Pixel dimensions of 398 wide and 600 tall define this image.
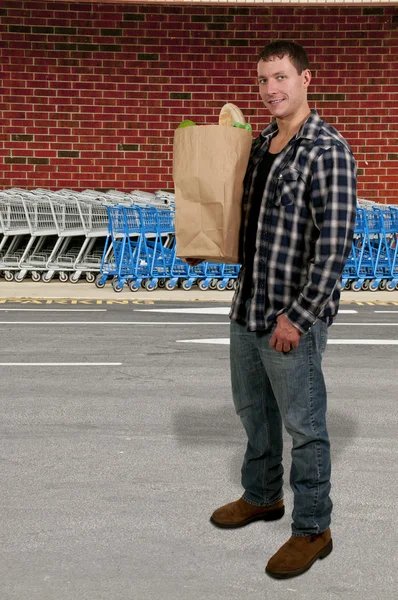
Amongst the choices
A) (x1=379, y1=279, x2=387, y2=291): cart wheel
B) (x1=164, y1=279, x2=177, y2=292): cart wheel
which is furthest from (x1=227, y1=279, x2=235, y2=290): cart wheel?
(x1=379, y1=279, x2=387, y2=291): cart wheel

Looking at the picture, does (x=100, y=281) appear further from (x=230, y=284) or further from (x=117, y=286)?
(x=230, y=284)

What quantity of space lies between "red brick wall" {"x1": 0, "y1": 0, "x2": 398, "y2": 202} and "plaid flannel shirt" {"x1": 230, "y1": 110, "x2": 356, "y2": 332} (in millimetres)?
14648

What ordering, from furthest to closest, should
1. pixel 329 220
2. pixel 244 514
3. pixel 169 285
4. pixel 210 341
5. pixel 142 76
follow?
pixel 142 76 < pixel 169 285 < pixel 210 341 < pixel 244 514 < pixel 329 220

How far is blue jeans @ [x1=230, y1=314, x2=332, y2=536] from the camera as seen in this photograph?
3980 millimetres

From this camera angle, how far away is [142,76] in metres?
18.3

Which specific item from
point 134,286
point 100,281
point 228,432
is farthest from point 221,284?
point 228,432

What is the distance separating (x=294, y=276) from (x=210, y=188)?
0.50m

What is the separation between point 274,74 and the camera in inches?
152

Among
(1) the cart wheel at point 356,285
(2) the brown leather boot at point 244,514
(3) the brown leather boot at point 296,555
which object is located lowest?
(1) the cart wheel at point 356,285

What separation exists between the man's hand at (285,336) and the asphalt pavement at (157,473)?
0.96 m

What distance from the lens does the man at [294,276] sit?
3.76 meters

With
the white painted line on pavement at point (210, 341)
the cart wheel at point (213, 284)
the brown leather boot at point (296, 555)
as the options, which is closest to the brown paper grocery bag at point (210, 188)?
the brown leather boot at point (296, 555)

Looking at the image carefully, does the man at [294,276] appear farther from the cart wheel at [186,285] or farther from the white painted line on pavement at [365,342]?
the cart wheel at [186,285]

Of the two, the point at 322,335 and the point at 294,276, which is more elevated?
the point at 294,276
